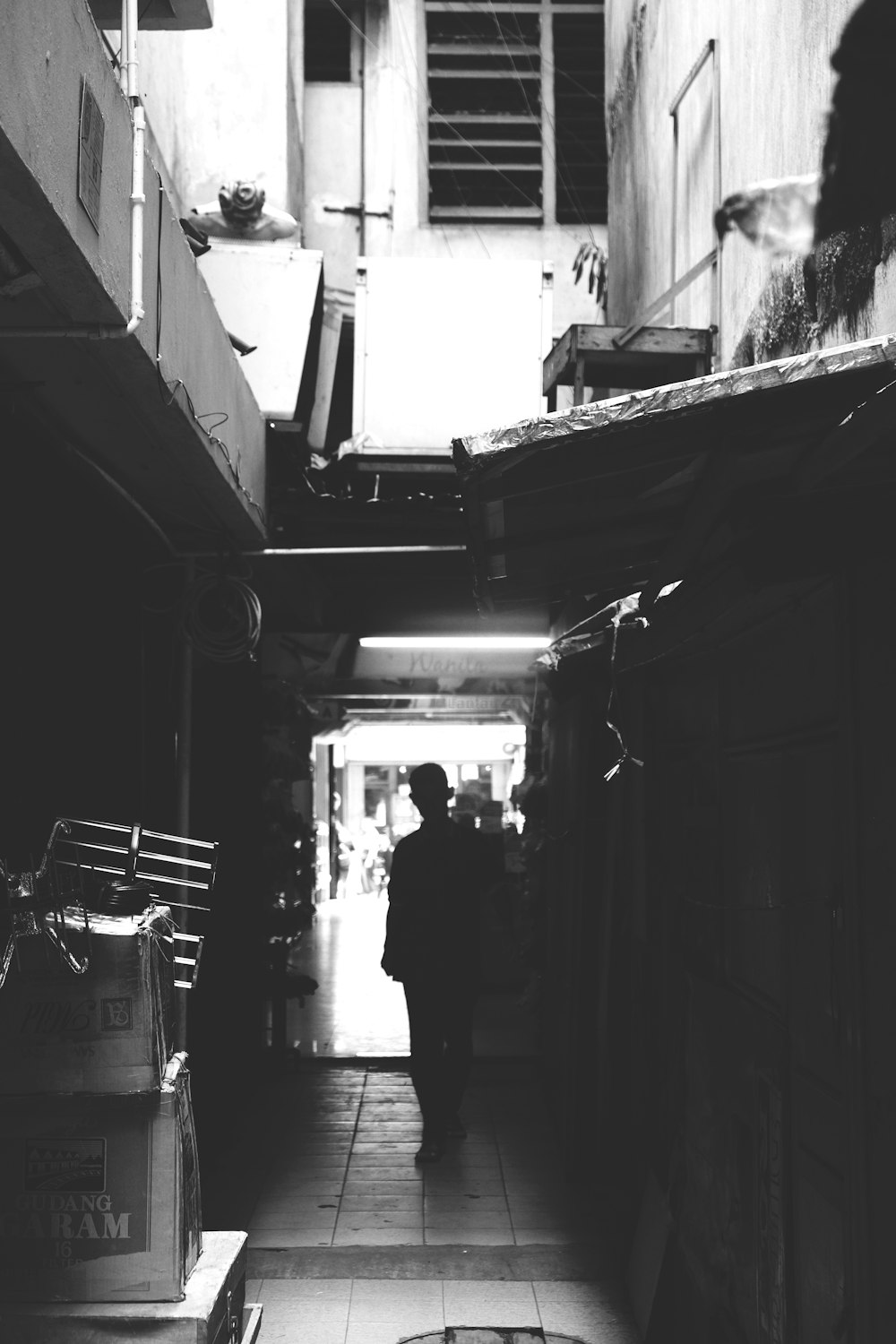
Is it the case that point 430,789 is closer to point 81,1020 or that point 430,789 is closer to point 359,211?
point 81,1020

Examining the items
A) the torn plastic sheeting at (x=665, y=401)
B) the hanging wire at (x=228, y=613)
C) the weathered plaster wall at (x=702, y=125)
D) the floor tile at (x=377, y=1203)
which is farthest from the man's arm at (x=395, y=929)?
the torn plastic sheeting at (x=665, y=401)

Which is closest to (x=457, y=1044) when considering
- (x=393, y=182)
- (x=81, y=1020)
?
(x=81, y=1020)

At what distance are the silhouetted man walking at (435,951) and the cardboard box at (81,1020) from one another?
3901 mm

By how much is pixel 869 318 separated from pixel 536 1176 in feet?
17.4

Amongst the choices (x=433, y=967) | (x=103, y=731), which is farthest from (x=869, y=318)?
(x=433, y=967)

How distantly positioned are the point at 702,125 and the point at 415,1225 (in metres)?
6.37

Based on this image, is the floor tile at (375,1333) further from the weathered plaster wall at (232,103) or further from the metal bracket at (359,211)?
the metal bracket at (359,211)

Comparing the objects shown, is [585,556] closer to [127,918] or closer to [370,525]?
[127,918]

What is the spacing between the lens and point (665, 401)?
9.35 ft

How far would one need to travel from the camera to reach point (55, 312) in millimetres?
3750

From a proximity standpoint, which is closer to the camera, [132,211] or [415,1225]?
[132,211]

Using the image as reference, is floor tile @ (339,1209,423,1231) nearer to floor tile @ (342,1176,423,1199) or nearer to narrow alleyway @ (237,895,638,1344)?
narrow alleyway @ (237,895,638,1344)

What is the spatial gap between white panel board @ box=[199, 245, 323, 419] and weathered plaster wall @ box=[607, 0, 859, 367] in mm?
2579

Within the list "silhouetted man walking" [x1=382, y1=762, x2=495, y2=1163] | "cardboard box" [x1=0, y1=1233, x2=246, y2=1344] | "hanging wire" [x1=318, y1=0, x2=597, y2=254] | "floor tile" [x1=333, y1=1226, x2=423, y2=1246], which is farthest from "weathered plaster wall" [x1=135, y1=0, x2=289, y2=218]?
"cardboard box" [x1=0, y1=1233, x2=246, y2=1344]
